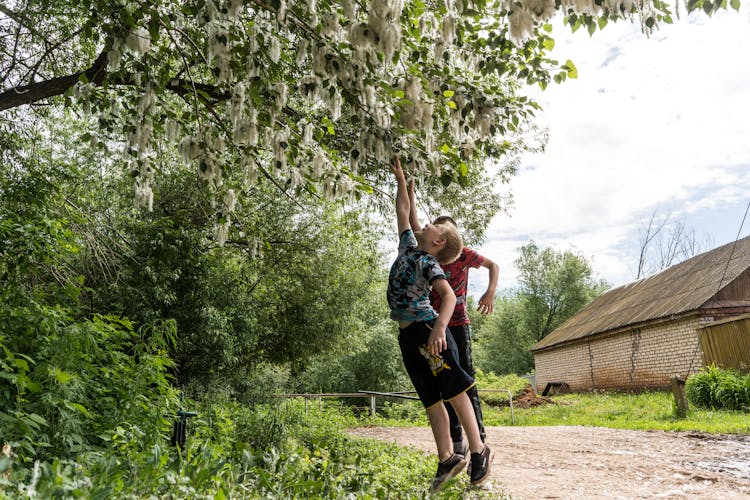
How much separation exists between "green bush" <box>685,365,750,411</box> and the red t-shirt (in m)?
9.89

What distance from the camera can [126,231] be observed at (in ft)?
38.8

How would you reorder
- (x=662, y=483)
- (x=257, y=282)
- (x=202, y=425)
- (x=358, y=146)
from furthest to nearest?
1. (x=257, y=282)
2. (x=202, y=425)
3. (x=662, y=483)
4. (x=358, y=146)

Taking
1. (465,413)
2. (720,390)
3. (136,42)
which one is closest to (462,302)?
(465,413)

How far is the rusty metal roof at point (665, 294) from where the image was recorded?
16.6 meters

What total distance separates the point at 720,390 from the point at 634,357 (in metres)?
7.29

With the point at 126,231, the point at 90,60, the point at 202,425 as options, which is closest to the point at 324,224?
the point at 126,231

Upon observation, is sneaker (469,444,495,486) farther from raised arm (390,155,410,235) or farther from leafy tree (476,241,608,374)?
leafy tree (476,241,608,374)

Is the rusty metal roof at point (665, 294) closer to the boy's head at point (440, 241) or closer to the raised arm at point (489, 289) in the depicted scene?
the raised arm at point (489, 289)

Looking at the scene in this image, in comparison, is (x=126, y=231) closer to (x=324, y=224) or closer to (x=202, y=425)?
(x=324, y=224)

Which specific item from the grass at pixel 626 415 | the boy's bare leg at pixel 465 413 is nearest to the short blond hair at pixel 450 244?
the boy's bare leg at pixel 465 413

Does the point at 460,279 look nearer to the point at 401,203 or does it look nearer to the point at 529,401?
the point at 401,203

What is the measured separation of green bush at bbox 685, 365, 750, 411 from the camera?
1143cm

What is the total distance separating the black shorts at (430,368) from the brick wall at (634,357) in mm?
11764

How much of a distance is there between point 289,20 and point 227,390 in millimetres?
Result: 9834
